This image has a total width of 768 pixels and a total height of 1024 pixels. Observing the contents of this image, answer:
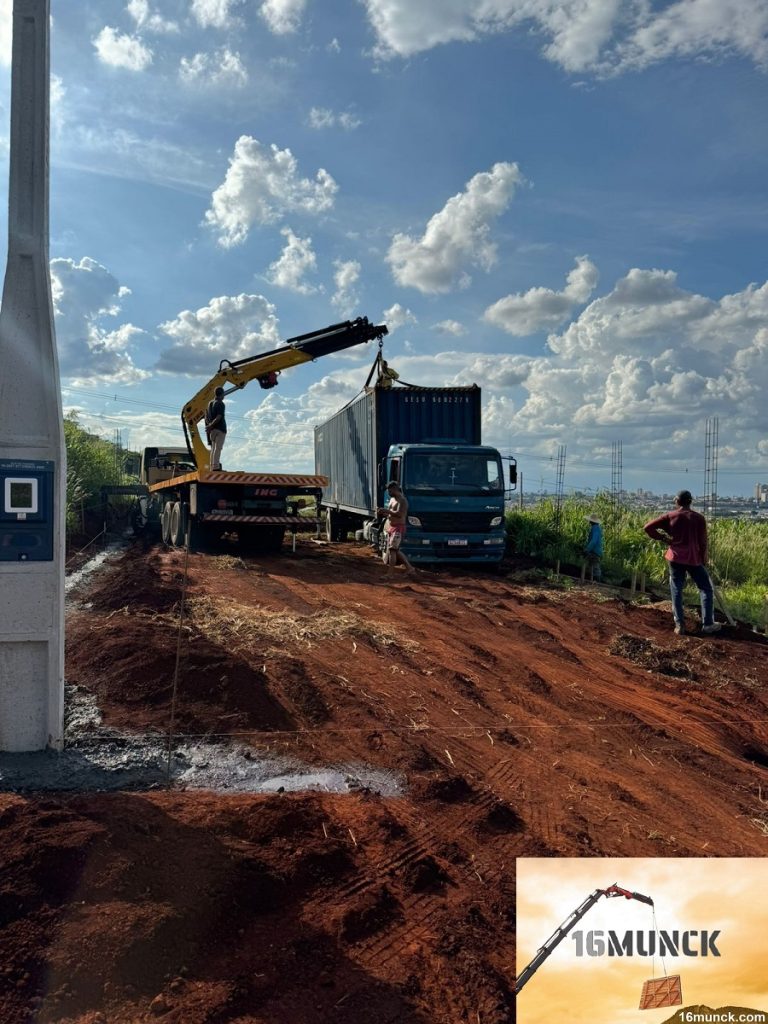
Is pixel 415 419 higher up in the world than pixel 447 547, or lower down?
higher up

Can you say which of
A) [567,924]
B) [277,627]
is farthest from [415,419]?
[567,924]

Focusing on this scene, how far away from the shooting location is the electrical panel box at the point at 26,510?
4.43m

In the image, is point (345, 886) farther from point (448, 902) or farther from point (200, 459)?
point (200, 459)

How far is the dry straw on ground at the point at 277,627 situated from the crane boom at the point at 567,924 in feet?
18.7

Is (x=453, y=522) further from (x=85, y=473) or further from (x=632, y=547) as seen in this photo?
(x=85, y=473)

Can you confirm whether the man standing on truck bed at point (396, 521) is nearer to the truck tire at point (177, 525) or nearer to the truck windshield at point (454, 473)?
the truck windshield at point (454, 473)

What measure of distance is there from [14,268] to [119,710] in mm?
3106

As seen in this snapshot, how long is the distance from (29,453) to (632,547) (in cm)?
1463

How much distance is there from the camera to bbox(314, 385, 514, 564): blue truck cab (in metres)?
14.9

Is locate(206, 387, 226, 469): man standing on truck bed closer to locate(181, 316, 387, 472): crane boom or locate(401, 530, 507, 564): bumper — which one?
locate(181, 316, 387, 472): crane boom

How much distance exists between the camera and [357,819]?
3.94 metres

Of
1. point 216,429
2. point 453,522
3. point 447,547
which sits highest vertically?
point 216,429

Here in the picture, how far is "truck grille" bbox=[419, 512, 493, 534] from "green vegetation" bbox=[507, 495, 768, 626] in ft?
10.3

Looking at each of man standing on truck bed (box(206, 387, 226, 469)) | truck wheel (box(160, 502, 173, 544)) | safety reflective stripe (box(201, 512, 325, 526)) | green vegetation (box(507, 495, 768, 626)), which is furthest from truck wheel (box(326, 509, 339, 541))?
safety reflective stripe (box(201, 512, 325, 526))
